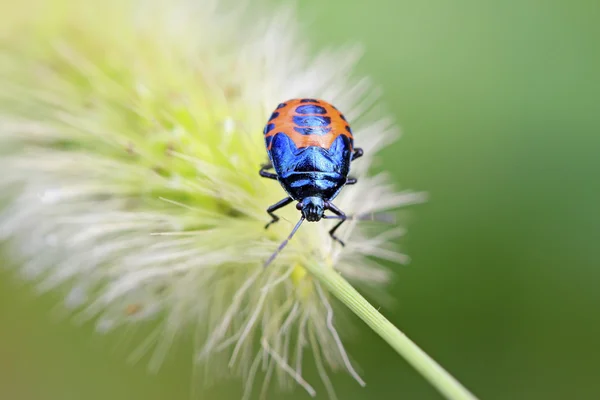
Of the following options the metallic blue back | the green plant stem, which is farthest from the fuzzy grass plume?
the green plant stem

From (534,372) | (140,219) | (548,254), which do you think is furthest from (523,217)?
(140,219)

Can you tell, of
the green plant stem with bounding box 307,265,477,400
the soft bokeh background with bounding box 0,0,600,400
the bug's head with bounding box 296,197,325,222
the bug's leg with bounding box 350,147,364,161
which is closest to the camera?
the green plant stem with bounding box 307,265,477,400

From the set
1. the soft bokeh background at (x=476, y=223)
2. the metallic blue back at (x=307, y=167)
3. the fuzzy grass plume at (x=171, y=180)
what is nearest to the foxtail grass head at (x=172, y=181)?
the fuzzy grass plume at (x=171, y=180)

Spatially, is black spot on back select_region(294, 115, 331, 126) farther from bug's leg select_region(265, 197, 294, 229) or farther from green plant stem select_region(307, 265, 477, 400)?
green plant stem select_region(307, 265, 477, 400)

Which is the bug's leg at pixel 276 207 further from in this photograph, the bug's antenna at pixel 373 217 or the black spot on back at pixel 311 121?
the black spot on back at pixel 311 121

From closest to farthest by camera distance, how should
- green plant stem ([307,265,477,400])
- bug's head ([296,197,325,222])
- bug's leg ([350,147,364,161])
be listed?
green plant stem ([307,265,477,400]) → bug's head ([296,197,325,222]) → bug's leg ([350,147,364,161])

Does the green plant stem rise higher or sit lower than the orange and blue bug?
lower

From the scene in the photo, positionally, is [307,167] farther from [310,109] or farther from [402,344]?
[402,344]
